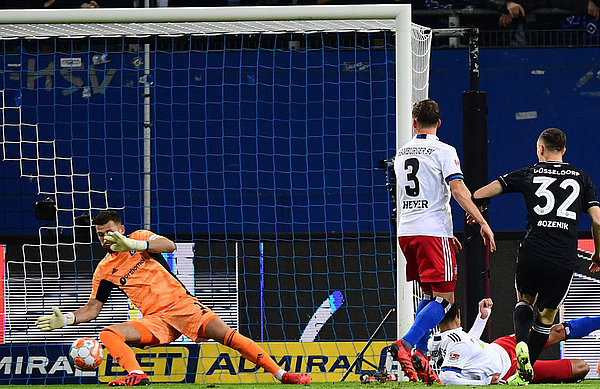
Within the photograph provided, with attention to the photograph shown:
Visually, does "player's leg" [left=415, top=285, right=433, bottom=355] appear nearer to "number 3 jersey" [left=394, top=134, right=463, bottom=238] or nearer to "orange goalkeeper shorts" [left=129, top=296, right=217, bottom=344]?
"number 3 jersey" [left=394, top=134, right=463, bottom=238]

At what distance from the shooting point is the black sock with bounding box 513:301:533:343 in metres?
6.59

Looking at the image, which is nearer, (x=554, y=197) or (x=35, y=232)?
(x=554, y=197)

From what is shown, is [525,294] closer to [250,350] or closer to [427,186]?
[427,186]

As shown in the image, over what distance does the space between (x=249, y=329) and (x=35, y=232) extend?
199cm

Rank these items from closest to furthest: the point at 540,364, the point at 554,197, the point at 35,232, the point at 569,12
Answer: the point at 554,197
the point at 540,364
the point at 35,232
the point at 569,12

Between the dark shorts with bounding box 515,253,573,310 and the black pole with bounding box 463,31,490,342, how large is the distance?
42.0 inches

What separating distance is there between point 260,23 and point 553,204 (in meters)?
2.73

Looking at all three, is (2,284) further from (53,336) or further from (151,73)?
(151,73)

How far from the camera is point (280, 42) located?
354 inches

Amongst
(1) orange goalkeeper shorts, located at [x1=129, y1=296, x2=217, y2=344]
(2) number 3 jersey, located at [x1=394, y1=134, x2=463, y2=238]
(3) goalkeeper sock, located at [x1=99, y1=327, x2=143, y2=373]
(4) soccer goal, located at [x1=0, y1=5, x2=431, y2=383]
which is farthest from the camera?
(4) soccer goal, located at [x1=0, y1=5, x2=431, y2=383]

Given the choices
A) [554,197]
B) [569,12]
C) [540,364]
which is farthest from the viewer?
[569,12]

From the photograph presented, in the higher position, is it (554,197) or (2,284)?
(554,197)

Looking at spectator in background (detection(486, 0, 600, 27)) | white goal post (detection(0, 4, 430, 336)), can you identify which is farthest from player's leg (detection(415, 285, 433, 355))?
spectator in background (detection(486, 0, 600, 27))

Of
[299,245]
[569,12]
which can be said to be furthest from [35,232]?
[569,12]
